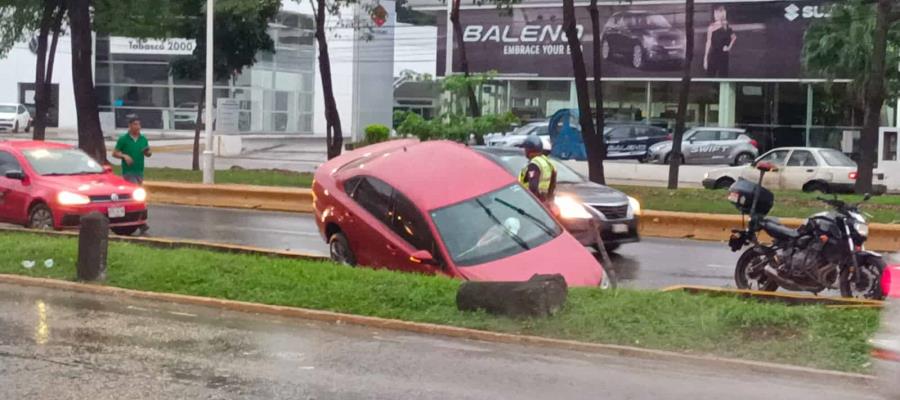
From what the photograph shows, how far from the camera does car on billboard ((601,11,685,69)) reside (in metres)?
47.9

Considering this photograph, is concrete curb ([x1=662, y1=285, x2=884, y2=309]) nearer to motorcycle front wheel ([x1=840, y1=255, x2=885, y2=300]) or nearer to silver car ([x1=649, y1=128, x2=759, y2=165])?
motorcycle front wheel ([x1=840, y1=255, x2=885, y2=300])

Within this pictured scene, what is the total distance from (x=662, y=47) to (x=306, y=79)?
1054 inches

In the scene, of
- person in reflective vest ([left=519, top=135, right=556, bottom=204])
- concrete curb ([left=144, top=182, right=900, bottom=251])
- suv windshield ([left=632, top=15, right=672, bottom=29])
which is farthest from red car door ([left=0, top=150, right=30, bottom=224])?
suv windshield ([left=632, top=15, right=672, bottom=29])

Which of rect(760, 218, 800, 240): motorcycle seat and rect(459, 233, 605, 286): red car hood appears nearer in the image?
rect(459, 233, 605, 286): red car hood

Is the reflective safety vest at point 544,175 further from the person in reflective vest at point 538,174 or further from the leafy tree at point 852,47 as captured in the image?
the leafy tree at point 852,47

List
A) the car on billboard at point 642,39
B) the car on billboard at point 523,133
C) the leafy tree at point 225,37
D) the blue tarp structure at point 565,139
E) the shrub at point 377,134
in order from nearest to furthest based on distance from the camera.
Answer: the leafy tree at point 225,37
the shrub at point 377,134
the car on billboard at point 523,133
the blue tarp structure at point 565,139
the car on billboard at point 642,39

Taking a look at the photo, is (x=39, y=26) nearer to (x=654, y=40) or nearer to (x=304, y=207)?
(x=304, y=207)

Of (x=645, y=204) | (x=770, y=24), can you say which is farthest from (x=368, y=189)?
(x=770, y=24)

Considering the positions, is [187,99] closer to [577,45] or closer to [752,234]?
[577,45]

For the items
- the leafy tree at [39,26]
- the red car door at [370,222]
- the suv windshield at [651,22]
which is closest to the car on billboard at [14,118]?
the leafy tree at [39,26]

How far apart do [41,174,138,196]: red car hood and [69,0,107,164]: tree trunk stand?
33.7 ft

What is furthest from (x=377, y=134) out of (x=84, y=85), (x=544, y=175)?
(x=544, y=175)

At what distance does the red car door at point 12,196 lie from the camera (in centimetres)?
1833

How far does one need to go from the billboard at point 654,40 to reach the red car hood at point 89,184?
29.9 m
